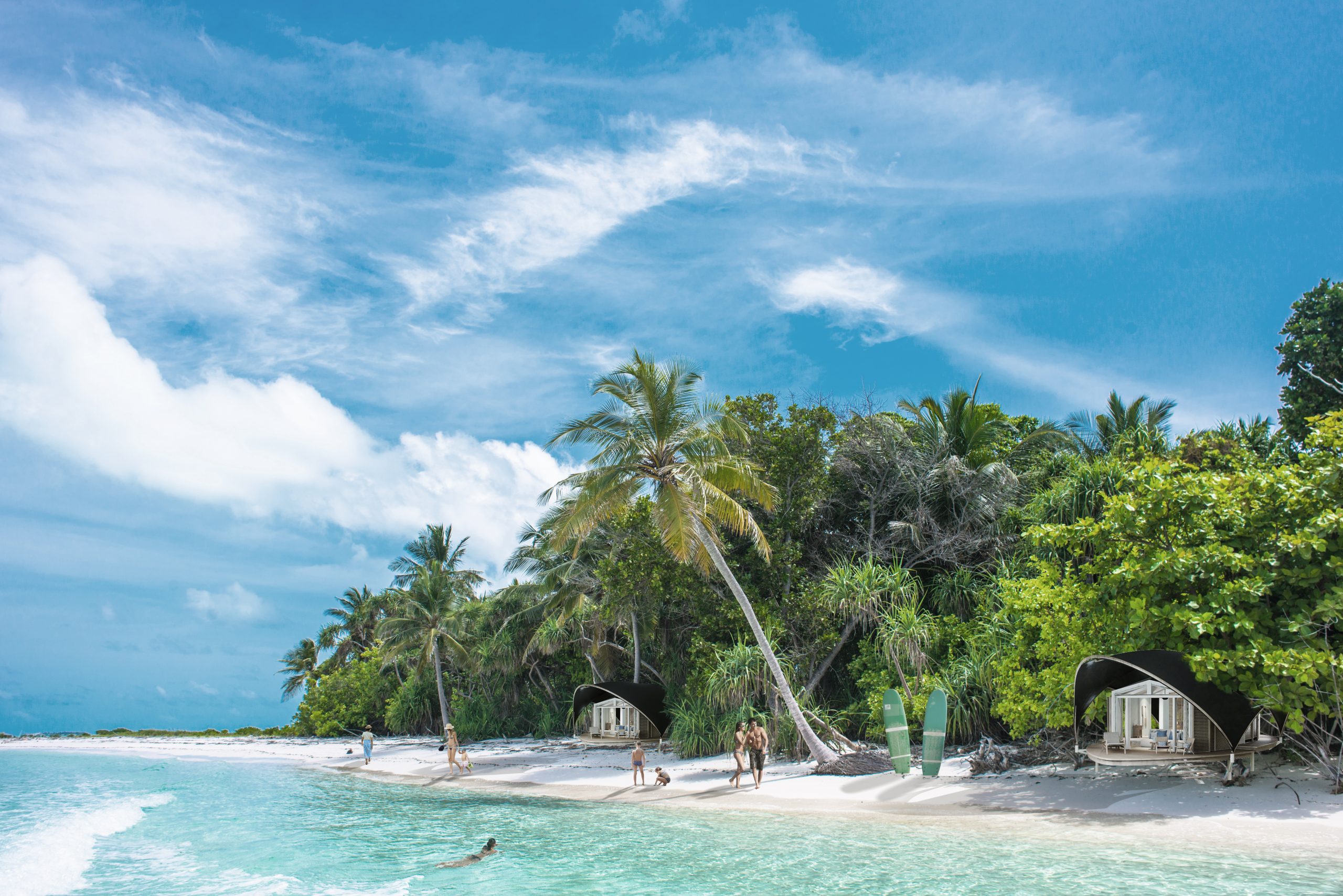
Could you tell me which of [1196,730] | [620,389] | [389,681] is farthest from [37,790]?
[1196,730]

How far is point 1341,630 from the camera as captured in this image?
12078 millimetres

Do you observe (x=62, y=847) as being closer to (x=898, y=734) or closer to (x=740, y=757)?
(x=740, y=757)

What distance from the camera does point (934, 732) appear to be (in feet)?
52.2

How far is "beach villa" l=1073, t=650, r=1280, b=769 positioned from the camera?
1222cm

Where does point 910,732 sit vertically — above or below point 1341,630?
below

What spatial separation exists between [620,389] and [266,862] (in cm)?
1030

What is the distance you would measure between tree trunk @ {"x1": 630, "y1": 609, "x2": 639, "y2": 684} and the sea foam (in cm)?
1240

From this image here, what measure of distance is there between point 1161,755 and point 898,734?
468 cm

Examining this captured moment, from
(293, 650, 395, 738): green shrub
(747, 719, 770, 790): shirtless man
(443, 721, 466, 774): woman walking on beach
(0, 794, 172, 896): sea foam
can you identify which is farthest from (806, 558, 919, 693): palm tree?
(293, 650, 395, 738): green shrub

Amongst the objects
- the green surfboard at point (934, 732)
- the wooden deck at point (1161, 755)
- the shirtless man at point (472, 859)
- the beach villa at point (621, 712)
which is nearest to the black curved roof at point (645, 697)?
the beach villa at point (621, 712)

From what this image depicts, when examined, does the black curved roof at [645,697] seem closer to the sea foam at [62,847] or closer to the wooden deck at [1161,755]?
the sea foam at [62,847]

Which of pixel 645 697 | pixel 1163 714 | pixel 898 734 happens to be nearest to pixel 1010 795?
pixel 898 734

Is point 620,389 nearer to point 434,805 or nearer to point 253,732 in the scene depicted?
point 434,805

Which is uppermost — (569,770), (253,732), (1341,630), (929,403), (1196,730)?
(929,403)
